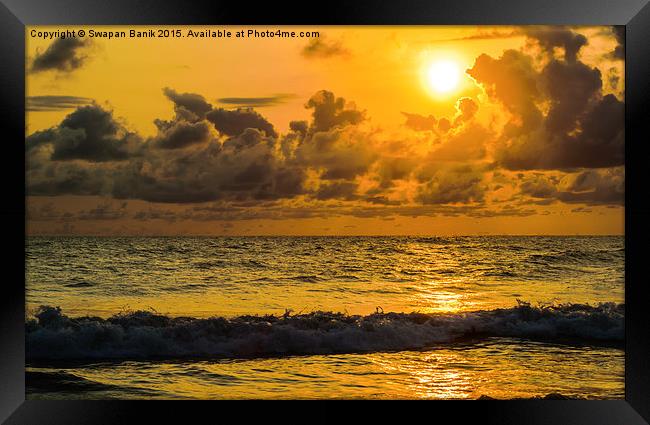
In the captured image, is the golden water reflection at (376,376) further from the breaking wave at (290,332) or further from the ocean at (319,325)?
the breaking wave at (290,332)

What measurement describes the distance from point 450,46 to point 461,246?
817 cm

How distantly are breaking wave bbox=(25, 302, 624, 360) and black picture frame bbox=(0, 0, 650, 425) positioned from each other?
2.42 m

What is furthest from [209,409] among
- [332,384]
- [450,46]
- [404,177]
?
[404,177]

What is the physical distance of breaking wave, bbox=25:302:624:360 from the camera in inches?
324

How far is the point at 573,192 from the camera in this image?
31.1 feet

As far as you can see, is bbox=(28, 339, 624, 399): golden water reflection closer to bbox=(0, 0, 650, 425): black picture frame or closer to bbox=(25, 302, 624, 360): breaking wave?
A: bbox=(25, 302, 624, 360): breaking wave

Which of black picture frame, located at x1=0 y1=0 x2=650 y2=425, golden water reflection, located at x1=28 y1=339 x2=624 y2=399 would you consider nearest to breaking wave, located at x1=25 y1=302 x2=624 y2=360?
golden water reflection, located at x1=28 y1=339 x2=624 y2=399
